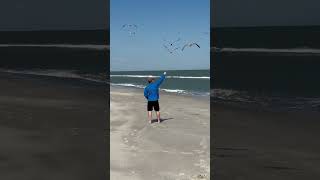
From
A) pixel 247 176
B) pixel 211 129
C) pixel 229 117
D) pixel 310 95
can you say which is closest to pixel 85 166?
pixel 247 176

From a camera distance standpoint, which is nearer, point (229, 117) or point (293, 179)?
point (293, 179)

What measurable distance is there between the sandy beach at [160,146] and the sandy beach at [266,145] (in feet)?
1.15

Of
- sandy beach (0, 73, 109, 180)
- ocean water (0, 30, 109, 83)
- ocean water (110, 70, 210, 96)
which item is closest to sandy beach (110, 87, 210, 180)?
sandy beach (0, 73, 109, 180)

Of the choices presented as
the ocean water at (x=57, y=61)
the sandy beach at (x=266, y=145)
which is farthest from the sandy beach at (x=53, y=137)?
the ocean water at (x=57, y=61)

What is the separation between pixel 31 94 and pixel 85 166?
41.4ft

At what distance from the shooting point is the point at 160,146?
10.5 m

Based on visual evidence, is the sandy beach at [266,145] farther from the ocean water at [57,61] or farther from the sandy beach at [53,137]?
the ocean water at [57,61]

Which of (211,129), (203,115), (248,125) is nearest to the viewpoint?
(211,129)

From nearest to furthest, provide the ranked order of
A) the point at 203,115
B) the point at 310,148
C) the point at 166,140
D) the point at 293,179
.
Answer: the point at 293,179 → the point at 310,148 → the point at 166,140 → the point at 203,115

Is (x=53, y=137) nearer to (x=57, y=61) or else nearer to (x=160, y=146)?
(x=160, y=146)

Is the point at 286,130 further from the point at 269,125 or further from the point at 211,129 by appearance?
the point at 211,129

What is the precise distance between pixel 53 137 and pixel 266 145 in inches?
191

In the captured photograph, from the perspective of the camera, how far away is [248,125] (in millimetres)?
13594

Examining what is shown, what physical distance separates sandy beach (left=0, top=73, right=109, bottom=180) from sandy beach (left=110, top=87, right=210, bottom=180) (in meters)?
0.35
